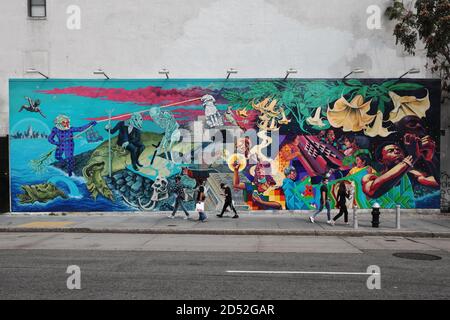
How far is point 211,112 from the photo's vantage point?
18.8 metres

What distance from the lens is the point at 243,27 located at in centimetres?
1905

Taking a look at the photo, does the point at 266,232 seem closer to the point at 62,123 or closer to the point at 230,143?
the point at 230,143

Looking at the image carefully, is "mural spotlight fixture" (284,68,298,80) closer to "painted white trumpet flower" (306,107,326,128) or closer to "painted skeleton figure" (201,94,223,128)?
"painted white trumpet flower" (306,107,326,128)

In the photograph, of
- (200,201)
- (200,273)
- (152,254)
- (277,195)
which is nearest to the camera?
(200,273)

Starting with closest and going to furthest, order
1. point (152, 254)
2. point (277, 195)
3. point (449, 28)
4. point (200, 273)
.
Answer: point (200, 273) < point (152, 254) < point (449, 28) < point (277, 195)

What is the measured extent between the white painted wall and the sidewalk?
598 centimetres

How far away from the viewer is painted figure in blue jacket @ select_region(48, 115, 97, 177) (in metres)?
18.8

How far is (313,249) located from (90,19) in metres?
13.7

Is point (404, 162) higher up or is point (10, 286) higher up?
point (404, 162)

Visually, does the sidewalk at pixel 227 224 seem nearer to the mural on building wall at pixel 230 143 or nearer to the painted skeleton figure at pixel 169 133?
the mural on building wall at pixel 230 143

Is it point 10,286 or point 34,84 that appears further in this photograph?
point 34,84

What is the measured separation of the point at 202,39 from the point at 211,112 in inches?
124

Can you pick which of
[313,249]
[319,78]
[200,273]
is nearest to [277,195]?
[319,78]
